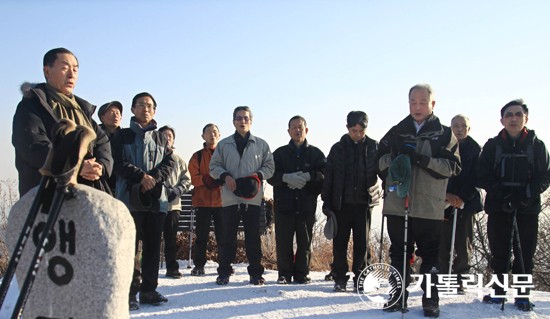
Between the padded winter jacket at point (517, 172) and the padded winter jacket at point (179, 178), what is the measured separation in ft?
14.8

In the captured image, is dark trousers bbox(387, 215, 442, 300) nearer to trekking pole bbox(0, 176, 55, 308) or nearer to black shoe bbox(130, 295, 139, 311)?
black shoe bbox(130, 295, 139, 311)

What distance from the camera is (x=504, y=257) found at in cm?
495

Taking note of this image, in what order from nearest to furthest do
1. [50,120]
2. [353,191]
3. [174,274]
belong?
Result: 1. [50,120]
2. [353,191]
3. [174,274]

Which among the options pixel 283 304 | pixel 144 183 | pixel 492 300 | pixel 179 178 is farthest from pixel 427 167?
pixel 179 178

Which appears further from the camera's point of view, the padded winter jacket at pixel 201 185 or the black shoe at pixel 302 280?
the padded winter jacket at pixel 201 185

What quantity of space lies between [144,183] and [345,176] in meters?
2.65

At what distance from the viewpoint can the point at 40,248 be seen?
6.97ft

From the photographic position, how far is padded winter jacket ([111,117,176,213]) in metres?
4.41

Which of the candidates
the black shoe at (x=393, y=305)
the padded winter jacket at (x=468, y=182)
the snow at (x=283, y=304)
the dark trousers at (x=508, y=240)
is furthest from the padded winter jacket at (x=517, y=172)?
the black shoe at (x=393, y=305)

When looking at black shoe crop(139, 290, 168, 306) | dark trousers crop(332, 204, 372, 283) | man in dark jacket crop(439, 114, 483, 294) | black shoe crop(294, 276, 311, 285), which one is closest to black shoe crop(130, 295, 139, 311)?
black shoe crop(139, 290, 168, 306)

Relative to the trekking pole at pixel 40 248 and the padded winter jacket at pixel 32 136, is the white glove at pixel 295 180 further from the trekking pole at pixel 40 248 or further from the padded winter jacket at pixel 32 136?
the trekking pole at pixel 40 248

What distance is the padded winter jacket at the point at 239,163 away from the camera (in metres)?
5.75

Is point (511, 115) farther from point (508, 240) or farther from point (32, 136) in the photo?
point (32, 136)

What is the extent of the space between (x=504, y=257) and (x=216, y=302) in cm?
348
